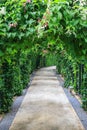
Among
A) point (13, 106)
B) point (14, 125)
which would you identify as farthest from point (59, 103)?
point (14, 125)

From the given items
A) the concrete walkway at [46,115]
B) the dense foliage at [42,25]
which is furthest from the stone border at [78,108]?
the dense foliage at [42,25]

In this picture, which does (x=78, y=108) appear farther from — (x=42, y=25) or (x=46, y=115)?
(x=42, y=25)

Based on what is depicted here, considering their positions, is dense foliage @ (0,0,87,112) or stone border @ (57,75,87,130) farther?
stone border @ (57,75,87,130)

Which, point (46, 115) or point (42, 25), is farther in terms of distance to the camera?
point (46, 115)

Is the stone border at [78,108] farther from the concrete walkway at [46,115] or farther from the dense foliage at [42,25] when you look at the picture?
the dense foliage at [42,25]

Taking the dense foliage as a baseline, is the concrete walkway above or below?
below

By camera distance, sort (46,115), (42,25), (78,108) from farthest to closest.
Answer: (78,108) < (46,115) < (42,25)

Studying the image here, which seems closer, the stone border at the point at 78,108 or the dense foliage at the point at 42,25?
the dense foliage at the point at 42,25

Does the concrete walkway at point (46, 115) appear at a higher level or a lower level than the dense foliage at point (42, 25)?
lower

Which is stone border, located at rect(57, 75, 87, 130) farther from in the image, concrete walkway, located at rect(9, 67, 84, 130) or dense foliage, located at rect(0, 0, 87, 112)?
dense foliage, located at rect(0, 0, 87, 112)

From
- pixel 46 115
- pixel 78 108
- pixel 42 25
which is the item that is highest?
pixel 42 25

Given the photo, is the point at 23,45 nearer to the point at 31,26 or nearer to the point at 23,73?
the point at 31,26

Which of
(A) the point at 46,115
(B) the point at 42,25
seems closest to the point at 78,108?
(A) the point at 46,115

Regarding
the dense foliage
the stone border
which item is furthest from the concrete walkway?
the dense foliage
